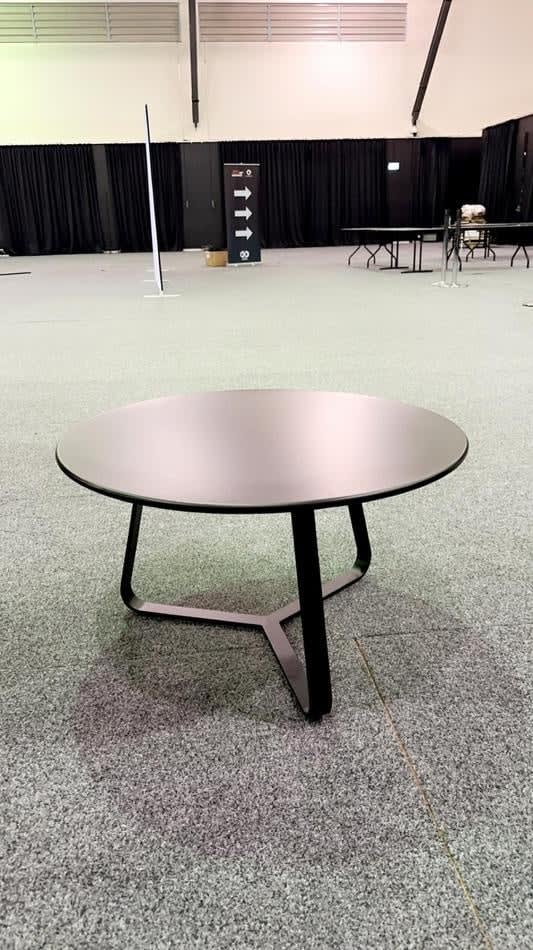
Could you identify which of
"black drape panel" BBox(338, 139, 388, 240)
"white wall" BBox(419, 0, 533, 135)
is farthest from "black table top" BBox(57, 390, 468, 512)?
"white wall" BBox(419, 0, 533, 135)

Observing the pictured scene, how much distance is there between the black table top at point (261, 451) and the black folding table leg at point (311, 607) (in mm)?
79

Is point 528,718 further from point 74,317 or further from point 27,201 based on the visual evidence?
point 27,201

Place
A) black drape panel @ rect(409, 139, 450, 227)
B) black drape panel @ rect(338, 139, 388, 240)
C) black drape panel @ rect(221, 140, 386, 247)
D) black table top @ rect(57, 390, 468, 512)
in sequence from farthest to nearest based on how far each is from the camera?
black drape panel @ rect(409, 139, 450, 227), black drape panel @ rect(338, 139, 388, 240), black drape panel @ rect(221, 140, 386, 247), black table top @ rect(57, 390, 468, 512)

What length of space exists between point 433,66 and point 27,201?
27.8 feet

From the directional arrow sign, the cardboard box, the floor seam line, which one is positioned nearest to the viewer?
the floor seam line

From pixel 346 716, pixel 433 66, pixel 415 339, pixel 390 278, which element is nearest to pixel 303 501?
pixel 346 716

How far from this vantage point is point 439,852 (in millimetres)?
844

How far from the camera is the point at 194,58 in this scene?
12.6 metres

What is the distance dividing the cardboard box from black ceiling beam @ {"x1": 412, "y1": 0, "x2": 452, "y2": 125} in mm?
6122

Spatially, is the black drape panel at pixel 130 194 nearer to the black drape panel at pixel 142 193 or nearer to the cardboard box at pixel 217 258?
the black drape panel at pixel 142 193

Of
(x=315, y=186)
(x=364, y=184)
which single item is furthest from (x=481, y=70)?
(x=315, y=186)

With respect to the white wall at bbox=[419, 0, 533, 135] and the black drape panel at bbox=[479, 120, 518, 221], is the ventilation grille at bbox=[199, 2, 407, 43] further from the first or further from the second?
the black drape panel at bbox=[479, 120, 518, 221]

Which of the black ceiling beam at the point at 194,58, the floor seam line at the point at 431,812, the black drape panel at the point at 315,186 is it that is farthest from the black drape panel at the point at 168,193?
the floor seam line at the point at 431,812

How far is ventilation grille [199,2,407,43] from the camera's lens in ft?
42.1
